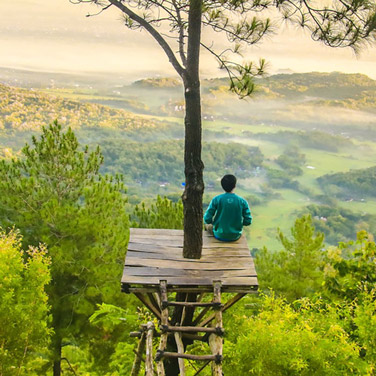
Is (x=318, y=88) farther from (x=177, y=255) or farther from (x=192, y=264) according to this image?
(x=192, y=264)

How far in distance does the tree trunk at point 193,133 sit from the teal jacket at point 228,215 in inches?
11.8

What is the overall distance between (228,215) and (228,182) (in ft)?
1.19

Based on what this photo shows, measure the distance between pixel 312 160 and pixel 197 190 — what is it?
8678 centimetres

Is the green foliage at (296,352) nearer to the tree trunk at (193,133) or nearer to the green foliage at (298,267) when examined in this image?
the tree trunk at (193,133)

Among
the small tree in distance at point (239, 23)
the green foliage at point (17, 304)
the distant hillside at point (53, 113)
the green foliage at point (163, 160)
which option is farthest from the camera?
the distant hillside at point (53, 113)

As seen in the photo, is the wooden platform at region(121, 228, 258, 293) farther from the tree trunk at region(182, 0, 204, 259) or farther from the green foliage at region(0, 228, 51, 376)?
the green foliage at region(0, 228, 51, 376)

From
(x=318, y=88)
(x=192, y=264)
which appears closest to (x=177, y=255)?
(x=192, y=264)

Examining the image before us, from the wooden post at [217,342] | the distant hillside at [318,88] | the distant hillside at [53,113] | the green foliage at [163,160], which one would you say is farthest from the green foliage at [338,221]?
the wooden post at [217,342]

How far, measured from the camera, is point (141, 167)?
69.9m

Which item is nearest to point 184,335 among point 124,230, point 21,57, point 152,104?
point 124,230

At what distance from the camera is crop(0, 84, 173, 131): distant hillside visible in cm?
6934

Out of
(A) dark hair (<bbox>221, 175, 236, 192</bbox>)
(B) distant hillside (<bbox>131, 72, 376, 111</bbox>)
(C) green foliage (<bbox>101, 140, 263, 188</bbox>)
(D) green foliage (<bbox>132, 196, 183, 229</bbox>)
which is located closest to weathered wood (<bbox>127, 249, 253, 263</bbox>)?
(A) dark hair (<bbox>221, 175, 236, 192</bbox>)

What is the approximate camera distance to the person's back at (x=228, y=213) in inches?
199

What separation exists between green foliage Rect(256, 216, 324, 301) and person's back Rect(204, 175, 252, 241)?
6.00 metres
